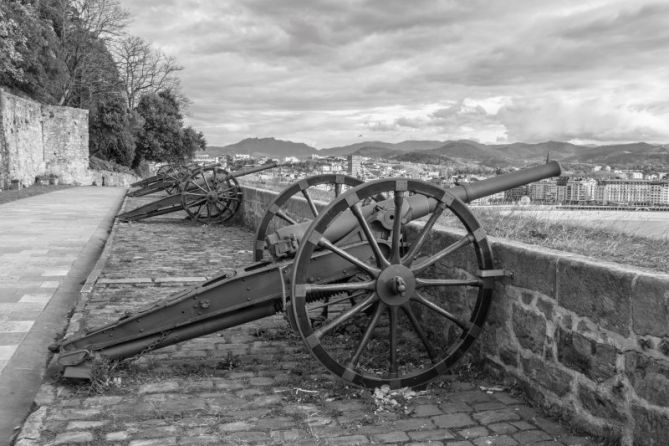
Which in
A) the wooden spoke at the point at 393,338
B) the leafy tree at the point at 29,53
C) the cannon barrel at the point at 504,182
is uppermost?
the leafy tree at the point at 29,53

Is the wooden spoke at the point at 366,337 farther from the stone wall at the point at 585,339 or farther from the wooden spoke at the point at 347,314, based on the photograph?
the stone wall at the point at 585,339

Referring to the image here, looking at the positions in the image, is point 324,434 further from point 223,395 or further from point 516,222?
point 516,222

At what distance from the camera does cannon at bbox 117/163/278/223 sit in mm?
14062

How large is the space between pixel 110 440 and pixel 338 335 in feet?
7.63

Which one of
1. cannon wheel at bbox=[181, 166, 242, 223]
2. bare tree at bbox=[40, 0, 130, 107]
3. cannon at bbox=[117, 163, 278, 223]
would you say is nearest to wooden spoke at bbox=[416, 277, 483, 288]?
cannon at bbox=[117, 163, 278, 223]

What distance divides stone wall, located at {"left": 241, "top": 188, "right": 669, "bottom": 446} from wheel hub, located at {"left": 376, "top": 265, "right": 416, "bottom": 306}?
0.67 meters

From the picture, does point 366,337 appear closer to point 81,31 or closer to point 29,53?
point 29,53

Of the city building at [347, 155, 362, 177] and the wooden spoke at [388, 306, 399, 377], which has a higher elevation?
the city building at [347, 155, 362, 177]

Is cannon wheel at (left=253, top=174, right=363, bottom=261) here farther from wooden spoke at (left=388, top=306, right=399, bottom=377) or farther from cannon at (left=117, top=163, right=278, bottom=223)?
cannon at (left=117, top=163, right=278, bottom=223)

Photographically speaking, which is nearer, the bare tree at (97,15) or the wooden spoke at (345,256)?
the wooden spoke at (345,256)

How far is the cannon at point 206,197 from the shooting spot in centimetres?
1406

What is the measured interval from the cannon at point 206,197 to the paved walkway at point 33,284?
1.24 meters

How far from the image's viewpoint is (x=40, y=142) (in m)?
33.6

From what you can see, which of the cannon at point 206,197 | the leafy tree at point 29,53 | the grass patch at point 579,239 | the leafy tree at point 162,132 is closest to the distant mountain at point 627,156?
the grass patch at point 579,239
